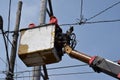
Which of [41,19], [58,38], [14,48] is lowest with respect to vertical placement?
[14,48]

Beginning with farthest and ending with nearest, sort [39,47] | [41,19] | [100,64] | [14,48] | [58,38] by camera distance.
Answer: [14,48]
[41,19]
[58,38]
[39,47]
[100,64]

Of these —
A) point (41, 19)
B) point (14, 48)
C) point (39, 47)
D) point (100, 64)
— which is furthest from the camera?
point (14, 48)

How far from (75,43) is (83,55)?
78cm

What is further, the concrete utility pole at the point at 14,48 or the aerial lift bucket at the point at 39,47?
the concrete utility pole at the point at 14,48

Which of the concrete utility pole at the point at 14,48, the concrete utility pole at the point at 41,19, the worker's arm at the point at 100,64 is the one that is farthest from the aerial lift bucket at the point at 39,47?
the concrete utility pole at the point at 14,48

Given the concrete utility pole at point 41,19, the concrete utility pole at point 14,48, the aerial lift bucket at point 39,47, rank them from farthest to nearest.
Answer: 1. the concrete utility pole at point 14,48
2. the concrete utility pole at point 41,19
3. the aerial lift bucket at point 39,47

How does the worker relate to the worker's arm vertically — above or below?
above

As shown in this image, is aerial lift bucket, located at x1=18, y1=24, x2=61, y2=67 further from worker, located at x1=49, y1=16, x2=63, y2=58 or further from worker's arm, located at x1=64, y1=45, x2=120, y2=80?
worker's arm, located at x1=64, y1=45, x2=120, y2=80

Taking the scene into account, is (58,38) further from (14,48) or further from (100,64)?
(14,48)

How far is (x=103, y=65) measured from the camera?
428 inches

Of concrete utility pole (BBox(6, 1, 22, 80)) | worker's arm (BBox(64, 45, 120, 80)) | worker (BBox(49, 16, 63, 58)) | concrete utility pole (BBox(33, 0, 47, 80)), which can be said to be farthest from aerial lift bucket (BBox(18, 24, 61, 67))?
concrete utility pole (BBox(6, 1, 22, 80))

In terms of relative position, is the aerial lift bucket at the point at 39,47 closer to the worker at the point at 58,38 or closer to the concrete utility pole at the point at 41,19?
the worker at the point at 58,38

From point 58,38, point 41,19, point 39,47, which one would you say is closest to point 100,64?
point 58,38

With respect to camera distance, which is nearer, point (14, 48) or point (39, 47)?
point (39, 47)
